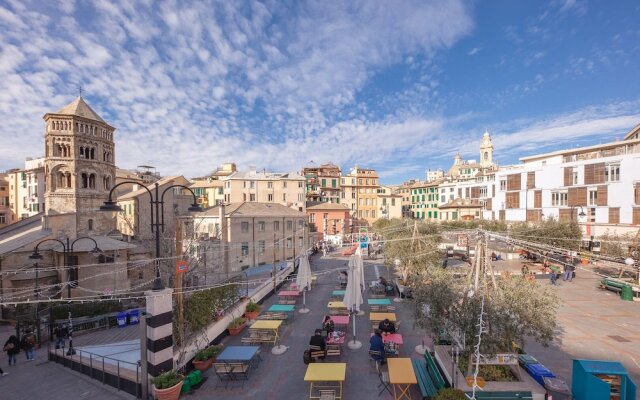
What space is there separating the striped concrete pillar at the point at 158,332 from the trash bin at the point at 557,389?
12.3 meters

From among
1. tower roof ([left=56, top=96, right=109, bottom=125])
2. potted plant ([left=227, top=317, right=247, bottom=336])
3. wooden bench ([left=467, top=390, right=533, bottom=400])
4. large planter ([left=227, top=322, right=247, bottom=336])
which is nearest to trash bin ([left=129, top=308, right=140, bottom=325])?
potted plant ([left=227, top=317, right=247, bottom=336])

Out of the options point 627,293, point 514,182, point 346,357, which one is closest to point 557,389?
point 346,357

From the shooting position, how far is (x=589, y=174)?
134ft

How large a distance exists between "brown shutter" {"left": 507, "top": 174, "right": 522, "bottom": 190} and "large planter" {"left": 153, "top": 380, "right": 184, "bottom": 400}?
54.3 metres

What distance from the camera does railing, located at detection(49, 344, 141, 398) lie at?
11.1 metres

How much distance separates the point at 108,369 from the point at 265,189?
46.0 metres

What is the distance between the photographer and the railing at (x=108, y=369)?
36.4ft

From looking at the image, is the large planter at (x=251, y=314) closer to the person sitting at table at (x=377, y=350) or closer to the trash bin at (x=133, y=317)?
the trash bin at (x=133, y=317)

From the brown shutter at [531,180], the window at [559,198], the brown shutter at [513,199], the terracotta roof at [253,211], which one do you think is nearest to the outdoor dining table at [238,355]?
the terracotta roof at [253,211]

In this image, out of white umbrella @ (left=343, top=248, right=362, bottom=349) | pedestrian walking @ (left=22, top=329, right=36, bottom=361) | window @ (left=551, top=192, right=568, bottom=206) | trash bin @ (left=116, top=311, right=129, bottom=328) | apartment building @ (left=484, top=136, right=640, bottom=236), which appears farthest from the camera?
window @ (left=551, top=192, right=568, bottom=206)

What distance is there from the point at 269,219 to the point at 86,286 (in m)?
20.2

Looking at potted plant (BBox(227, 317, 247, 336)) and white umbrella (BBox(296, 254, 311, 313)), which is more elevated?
white umbrella (BBox(296, 254, 311, 313))

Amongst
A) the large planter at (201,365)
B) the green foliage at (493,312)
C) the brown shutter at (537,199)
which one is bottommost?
the large planter at (201,365)

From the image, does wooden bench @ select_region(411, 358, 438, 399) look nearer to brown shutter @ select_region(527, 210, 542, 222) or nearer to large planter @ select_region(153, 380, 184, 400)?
large planter @ select_region(153, 380, 184, 400)
